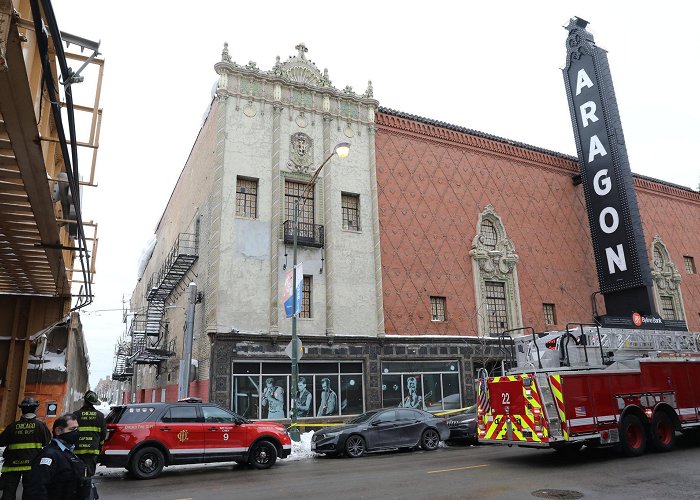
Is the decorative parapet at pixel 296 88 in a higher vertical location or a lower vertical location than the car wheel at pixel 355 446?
higher

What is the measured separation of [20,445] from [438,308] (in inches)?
850

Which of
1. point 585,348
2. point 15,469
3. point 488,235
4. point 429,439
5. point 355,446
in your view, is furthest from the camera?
point 488,235

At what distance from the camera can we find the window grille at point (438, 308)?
2697 centimetres

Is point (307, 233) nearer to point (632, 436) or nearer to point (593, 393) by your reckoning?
point (593, 393)

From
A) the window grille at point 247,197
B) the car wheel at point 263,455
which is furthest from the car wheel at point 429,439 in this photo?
the window grille at point 247,197

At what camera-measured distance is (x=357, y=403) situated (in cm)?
2381

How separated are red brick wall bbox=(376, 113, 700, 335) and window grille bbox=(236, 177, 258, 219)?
6.30 m

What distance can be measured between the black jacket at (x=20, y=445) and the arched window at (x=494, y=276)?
903 inches

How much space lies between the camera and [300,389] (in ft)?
74.4

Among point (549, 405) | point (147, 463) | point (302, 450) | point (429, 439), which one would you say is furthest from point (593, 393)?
point (147, 463)

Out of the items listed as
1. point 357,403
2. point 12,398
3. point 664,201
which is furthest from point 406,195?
point 664,201

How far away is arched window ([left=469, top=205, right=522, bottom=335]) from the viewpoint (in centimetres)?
2838

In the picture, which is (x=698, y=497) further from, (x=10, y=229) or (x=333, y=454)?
(x=10, y=229)

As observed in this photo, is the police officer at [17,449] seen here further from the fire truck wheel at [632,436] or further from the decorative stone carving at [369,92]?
the decorative stone carving at [369,92]
